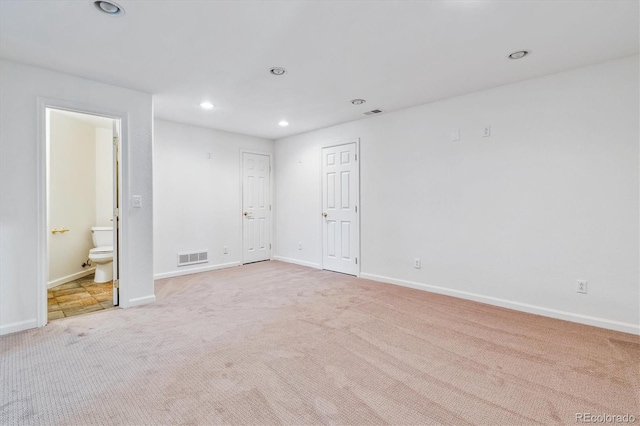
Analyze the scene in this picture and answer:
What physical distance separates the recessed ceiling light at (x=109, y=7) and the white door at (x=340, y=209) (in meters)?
3.44

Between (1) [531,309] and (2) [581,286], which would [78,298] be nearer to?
(1) [531,309]

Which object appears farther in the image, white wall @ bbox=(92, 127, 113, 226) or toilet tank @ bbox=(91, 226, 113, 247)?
white wall @ bbox=(92, 127, 113, 226)

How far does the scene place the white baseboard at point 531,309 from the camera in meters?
2.80

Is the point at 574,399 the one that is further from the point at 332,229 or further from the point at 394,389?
the point at 332,229

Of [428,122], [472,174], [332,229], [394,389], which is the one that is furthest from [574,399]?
[332,229]

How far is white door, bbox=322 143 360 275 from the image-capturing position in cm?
494

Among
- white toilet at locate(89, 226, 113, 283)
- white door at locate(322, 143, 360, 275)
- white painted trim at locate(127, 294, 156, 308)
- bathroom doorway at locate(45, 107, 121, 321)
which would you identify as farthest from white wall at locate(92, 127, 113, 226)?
white door at locate(322, 143, 360, 275)

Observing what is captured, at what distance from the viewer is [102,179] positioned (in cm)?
541

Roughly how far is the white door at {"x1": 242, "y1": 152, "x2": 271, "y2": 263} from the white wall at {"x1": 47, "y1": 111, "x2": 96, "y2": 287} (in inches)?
100

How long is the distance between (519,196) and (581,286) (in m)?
1.04

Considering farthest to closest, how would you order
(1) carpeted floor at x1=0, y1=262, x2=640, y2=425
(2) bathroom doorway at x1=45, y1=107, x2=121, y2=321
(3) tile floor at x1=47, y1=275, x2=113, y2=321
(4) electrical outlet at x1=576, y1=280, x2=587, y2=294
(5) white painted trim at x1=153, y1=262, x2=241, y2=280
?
1. (5) white painted trim at x1=153, y1=262, x2=241, y2=280
2. (2) bathroom doorway at x1=45, y1=107, x2=121, y2=321
3. (3) tile floor at x1=47, y1=275, x2=113, y2=321
4. (4) electrical outlet at x1=576, y1=280, x2=587, y2=294
5. (1) carpeted floor at x1=0, y1=262, x2=640, y2=425

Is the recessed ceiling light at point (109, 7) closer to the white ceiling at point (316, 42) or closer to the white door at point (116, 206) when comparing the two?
the white ceiling at point (316, 42)

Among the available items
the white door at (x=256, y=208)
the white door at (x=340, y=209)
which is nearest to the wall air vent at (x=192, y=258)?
the white door at (x=256, y=208)

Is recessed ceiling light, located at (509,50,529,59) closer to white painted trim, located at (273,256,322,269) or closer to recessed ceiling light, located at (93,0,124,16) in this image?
recessed ceiling light, located at (93,0,124,16)
